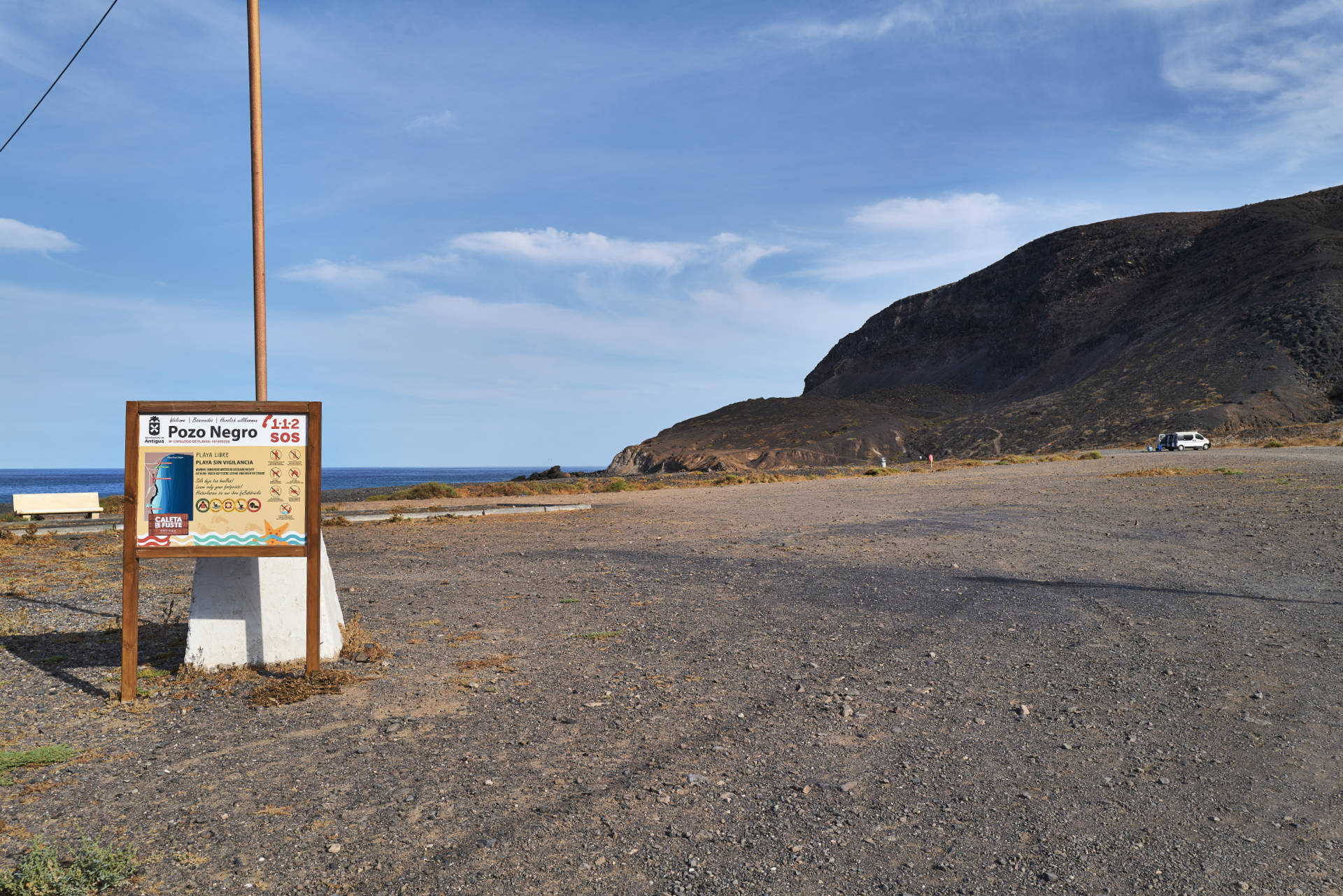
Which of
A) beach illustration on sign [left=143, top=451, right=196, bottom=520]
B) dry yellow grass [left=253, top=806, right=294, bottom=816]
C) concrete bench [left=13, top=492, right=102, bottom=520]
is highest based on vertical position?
beach illustration on sign [left=143, top=451, right=196, bottom=520]

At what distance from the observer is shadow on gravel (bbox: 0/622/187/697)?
6.54 metres

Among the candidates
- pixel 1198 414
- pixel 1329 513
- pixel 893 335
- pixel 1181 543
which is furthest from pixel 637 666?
pixel 893 335

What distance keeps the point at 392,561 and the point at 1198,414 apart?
6038 cm

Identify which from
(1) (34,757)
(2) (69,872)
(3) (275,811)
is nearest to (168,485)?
(1) (34,757)

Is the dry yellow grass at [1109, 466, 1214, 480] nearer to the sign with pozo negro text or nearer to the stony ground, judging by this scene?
the stony ground

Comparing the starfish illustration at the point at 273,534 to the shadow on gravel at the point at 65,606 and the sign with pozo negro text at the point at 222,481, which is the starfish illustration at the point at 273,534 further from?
the shadow on gravel at the point at 65,606

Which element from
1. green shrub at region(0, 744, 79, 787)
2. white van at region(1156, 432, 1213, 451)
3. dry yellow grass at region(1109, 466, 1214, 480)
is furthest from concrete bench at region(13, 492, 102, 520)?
white van at region(1156, 432, 1213, 451)

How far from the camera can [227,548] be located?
6121 millimetres

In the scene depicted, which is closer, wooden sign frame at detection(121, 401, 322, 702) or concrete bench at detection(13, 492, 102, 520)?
wooden sign frame at detection(121, 401, 322, 702)

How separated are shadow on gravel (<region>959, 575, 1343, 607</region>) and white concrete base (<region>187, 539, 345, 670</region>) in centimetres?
714

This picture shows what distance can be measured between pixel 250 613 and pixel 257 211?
3.49 metres

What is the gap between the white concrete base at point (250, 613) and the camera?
6457 millimetres

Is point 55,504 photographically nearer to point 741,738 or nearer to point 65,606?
point 65,606

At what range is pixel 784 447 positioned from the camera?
3019 inches
